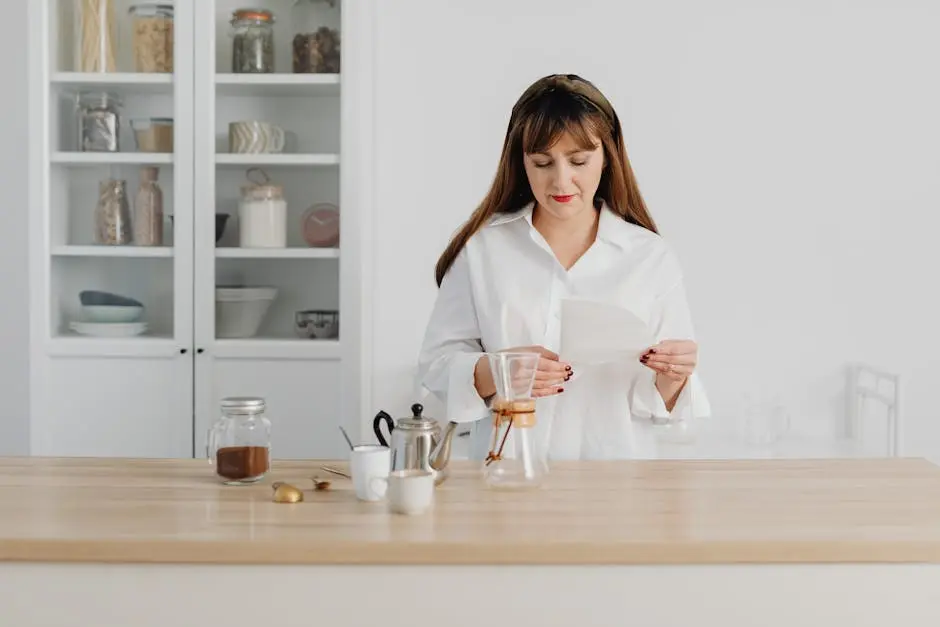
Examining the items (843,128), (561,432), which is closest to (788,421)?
(843,128)

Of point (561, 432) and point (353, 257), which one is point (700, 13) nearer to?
point (353, 257)

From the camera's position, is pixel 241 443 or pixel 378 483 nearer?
pixel 378 483

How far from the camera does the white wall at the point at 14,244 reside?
3.96 meters

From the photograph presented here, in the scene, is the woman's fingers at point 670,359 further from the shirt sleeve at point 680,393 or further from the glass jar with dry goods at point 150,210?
the glass jar with dry goods at point 150,210

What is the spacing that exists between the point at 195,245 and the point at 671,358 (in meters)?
1.90

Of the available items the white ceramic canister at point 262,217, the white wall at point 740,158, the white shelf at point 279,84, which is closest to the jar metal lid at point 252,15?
the white shelf at point 279,84

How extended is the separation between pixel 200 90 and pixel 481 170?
957 mm

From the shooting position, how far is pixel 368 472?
1.83 m

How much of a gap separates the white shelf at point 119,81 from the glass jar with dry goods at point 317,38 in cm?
43

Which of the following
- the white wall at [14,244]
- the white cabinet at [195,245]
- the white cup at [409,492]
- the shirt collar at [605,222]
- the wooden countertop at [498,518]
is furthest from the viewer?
the white wall at [14,244]

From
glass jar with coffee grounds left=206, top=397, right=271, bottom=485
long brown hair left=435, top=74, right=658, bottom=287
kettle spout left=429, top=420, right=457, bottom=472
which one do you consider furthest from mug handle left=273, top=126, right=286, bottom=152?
kettle spout left=429, top=420, right=457, bottom=472

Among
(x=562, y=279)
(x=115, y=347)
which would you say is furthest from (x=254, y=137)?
(x=562, y=279)

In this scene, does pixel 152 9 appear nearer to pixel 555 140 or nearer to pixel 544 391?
pixel 555 140

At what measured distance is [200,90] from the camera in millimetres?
3527
